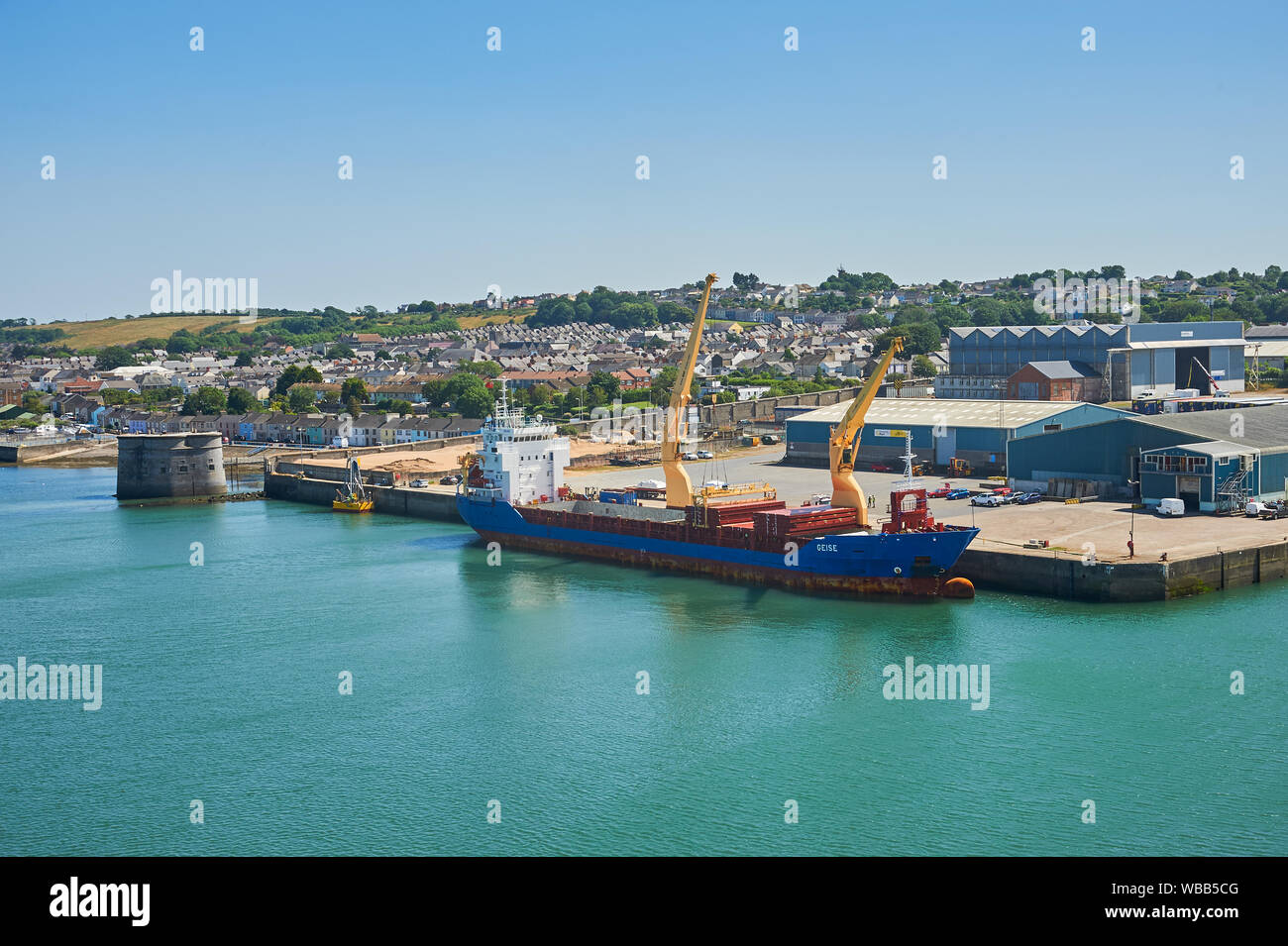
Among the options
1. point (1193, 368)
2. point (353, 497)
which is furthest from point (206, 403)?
point (1193, 368)

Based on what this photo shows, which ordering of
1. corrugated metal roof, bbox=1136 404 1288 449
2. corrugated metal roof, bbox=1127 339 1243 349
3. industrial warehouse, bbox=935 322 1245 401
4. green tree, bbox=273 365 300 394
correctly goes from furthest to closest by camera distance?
green tree, bbox=273 365 300 394 < corrugated metal roof, bbox=1127 339 1243 349 < industrial warehouse, bbox=935 322 1245 401 < corrugated metal roof, bbox=1136 404 1288 449

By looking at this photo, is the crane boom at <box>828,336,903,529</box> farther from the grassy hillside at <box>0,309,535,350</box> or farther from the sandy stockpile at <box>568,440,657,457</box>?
the grassy hillside at <box>0,309,535,350</box>

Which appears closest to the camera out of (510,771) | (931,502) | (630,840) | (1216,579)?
(630,840)

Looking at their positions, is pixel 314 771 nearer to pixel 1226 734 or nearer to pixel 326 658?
pixel 326 658

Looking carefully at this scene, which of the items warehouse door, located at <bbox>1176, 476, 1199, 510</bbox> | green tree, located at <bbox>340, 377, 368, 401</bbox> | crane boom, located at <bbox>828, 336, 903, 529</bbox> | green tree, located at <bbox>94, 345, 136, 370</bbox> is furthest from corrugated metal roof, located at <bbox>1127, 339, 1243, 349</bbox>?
green tree, located at <bbox>94, 345, 136, 370</bbox>

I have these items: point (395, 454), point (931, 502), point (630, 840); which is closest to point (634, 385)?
point (395, 454)

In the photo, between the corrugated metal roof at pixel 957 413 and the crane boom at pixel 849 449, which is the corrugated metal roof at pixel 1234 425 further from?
the crane boom at pixel 849 449
